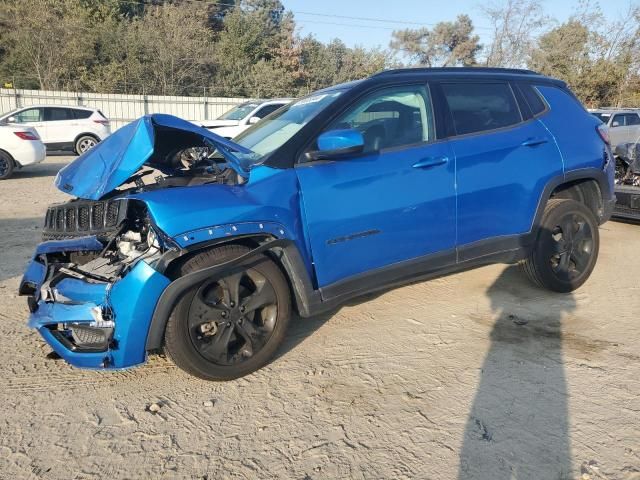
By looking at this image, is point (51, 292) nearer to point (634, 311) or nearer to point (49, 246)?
point (49, 246)

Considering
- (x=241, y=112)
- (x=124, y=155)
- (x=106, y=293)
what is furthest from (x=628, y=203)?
(x=241, y=112)

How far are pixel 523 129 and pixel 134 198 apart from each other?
3045mm

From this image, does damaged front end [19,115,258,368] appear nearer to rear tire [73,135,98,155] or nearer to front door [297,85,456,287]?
front door [297,85,456,287]

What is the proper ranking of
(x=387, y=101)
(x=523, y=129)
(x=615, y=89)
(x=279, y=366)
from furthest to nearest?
(x=615, y=89), (x=523, y=129), (x=387, y=101), (x=279, y=366)

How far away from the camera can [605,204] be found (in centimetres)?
462

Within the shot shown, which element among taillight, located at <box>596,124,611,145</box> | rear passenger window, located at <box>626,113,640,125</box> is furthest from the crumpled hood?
rear passenger window, located at <box>626,113,640,125</box>

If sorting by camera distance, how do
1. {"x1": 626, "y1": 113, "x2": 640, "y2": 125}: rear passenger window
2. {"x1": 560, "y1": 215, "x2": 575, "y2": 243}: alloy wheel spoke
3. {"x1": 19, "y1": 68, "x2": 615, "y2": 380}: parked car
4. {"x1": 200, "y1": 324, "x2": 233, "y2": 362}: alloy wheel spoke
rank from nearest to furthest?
{"x1": 19, "y1": 68, "x2": 615, "y2": 380}: parked car, {"x1": 200, "y1": 324, "x2": 233, "y2": 362}: alloy wheel spoke, {"x1": 560, "y1": 215, "x2": 575, "y2": 243}: alloy wheel spoke, {"x1": 626, "y1": 113, "x2": 640, "y2": 125}: rear passenger window

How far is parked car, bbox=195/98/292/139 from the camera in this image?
12.6m

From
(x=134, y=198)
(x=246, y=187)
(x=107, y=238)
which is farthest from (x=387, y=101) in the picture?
(x=107, y=238)

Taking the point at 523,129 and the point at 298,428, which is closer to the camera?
the point at 298,428

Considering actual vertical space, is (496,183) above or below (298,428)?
above

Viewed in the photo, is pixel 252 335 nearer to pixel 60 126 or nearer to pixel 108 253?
pixel 108 253

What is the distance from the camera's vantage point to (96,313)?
272cm

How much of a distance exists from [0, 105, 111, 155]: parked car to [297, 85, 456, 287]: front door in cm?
1378
